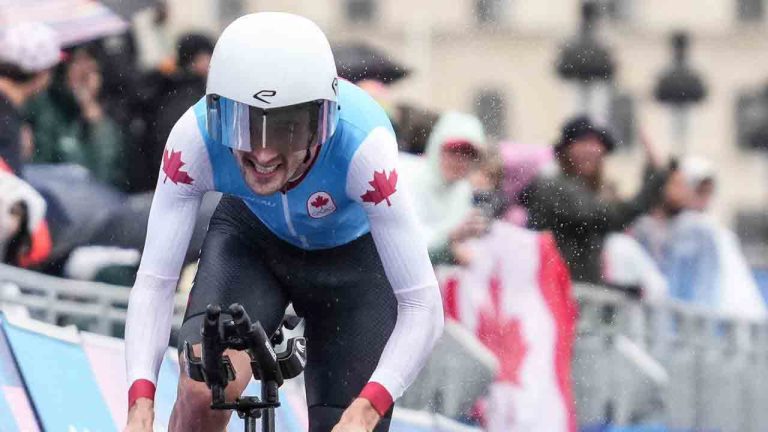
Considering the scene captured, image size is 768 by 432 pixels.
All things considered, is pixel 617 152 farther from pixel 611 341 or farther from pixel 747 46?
pixel 747 46

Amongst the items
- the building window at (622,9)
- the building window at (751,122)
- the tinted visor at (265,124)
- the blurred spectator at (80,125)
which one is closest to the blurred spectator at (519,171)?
the blurred spectator at (80,125)

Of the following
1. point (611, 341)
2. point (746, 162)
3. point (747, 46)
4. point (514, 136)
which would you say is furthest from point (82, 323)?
point (747, 46)

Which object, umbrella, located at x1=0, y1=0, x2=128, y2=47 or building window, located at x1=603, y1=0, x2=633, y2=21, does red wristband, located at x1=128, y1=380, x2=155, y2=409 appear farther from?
building window, located at x1=603, y1=0, x2=633, y2=21

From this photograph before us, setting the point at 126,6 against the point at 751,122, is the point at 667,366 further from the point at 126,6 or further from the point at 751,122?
the point at 751,122

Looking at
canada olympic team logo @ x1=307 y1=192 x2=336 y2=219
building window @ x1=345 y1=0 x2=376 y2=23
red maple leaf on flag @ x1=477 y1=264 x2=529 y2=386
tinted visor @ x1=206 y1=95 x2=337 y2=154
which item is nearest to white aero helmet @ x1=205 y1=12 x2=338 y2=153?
tinted visor @ x1=206 y1=95 x2=337 y2=154

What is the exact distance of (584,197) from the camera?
795 cm

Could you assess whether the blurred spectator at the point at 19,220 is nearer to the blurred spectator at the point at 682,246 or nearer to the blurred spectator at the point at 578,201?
the blurred spectator at the point at 578,201

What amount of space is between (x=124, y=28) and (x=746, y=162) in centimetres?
1945

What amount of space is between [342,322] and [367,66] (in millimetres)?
2768

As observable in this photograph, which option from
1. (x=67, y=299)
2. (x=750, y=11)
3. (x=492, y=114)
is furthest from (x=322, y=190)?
(x=750, y=11)

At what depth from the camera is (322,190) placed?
5082 mm

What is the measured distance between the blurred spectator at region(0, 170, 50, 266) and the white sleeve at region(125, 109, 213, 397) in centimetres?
281

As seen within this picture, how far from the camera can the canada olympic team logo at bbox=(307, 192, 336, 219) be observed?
5094mm

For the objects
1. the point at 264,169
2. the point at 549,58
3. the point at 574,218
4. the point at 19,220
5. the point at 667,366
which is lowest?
the point at 549,58
